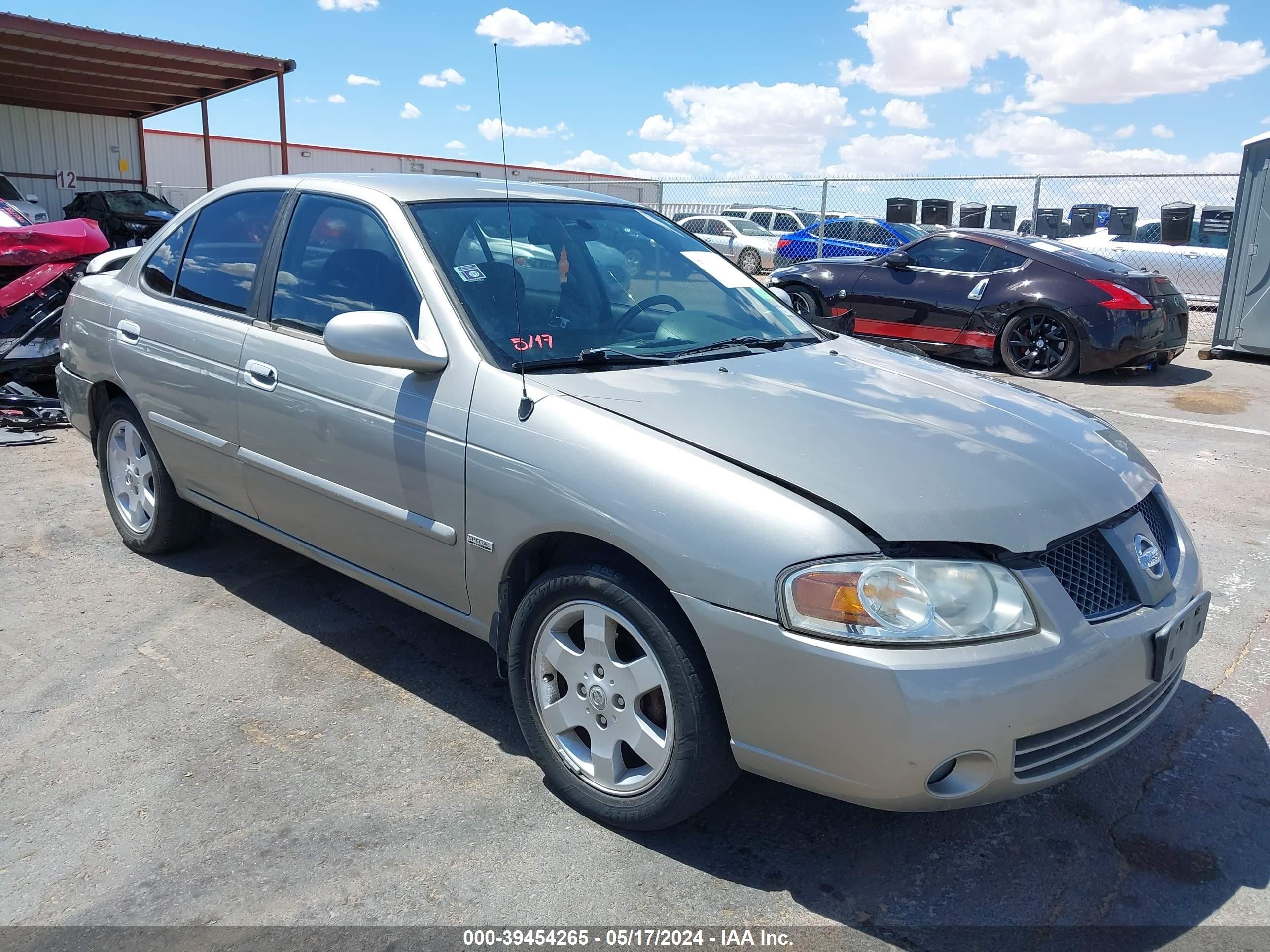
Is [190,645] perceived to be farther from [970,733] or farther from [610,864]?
[970,733]

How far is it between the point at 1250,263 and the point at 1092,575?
1005 centimetres

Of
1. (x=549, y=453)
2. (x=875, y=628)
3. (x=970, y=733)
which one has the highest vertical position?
(x=549, y=453)

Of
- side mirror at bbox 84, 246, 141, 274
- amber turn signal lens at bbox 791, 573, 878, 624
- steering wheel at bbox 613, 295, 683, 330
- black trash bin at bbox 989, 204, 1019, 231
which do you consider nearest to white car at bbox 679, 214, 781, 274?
black trash bin at bbox 989, 204, 1019, 231

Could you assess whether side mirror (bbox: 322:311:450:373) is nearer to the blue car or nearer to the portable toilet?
the portable toilet

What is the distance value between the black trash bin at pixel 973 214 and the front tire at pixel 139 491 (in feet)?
43.9

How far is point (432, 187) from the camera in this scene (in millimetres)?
3570

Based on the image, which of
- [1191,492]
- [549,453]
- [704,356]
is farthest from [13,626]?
[1191,492]

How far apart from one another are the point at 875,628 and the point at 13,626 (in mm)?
3397

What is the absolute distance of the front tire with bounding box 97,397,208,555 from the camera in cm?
434

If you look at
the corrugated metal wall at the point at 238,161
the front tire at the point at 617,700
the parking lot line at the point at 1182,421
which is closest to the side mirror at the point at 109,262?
the front tire at the point at 617,700

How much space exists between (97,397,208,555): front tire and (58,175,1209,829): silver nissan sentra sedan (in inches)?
14.6

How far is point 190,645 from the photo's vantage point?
374 centimetres

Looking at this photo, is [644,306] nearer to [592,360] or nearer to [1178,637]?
[592,360]

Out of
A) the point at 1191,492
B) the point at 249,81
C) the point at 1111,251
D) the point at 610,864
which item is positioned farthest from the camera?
the point at 249,81
